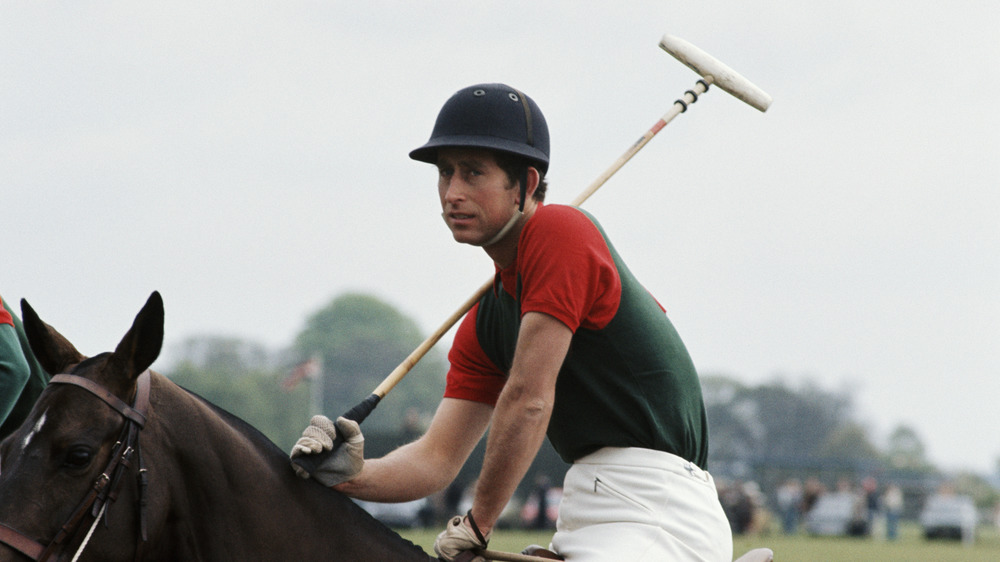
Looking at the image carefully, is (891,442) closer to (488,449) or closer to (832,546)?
(832,546)

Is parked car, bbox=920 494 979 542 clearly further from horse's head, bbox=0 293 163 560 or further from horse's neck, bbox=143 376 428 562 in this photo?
horse's head, bbox=0 293 163 560

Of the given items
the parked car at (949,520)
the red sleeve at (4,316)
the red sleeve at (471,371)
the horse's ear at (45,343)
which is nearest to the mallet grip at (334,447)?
the red sleeve at (471,371)

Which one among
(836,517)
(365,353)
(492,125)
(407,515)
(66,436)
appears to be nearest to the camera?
(66,436)

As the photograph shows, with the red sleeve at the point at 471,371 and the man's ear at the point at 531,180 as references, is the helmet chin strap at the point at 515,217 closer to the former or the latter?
the man's ear at the point at 531,180

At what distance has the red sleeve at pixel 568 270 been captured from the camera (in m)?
3.60

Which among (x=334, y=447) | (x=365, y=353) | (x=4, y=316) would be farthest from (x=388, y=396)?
(x=334, y=447)

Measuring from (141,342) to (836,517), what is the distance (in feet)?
113

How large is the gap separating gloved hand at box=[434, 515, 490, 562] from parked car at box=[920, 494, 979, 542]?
105 feet

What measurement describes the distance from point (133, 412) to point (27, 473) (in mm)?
331

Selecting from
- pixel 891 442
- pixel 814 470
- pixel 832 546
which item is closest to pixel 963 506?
pixel 832 546

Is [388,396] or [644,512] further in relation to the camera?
[388,396]

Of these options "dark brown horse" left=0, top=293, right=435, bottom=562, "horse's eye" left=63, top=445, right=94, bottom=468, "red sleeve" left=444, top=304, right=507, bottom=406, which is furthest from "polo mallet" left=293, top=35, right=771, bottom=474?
"horse's eye" left=63, top=445, right=94, bottom=468

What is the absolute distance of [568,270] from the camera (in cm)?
361

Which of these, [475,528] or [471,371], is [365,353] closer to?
[471,371]
